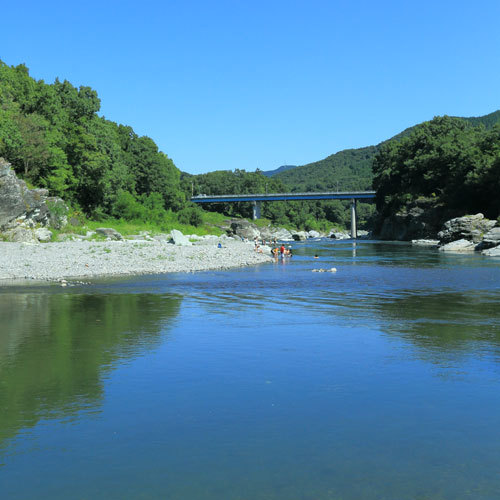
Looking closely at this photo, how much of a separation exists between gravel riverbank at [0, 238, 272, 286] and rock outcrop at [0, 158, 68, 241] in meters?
3.64

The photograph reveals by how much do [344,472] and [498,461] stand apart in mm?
2223

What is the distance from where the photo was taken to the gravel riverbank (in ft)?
110

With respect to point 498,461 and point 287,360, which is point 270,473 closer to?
point 498,461

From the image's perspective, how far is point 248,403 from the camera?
1021 cm

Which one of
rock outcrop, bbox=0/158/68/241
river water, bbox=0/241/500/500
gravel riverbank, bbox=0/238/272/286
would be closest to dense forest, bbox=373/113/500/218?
gravel riverbank, bbox=0/238/272/286

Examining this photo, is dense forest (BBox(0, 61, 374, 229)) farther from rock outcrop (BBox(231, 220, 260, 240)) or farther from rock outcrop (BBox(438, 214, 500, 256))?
rock outcrop (BBox(231, 220, 260, 240))

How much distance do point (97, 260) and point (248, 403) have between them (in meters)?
30.8

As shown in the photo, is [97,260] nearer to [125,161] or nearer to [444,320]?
[444,320]

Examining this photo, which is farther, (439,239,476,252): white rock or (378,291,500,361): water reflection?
(439,239,476,252): white rock

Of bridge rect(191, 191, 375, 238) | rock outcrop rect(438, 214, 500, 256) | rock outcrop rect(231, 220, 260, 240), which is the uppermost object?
bridge rect(191, 191, 375, 238)

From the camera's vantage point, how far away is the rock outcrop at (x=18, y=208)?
154 ft

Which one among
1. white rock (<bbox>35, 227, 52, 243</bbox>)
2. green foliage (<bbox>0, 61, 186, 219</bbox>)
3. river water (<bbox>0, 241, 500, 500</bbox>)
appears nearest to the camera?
river water (<bbox>0, 241, 500, 500</bbox>)

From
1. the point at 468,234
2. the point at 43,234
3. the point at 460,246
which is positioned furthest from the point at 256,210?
the point at 43,234

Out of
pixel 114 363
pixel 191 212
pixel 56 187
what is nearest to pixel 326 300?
pixel 114 363
